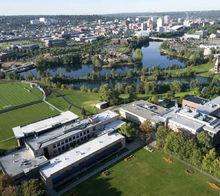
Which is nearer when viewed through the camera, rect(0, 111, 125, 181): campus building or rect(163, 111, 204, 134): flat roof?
rect(0, 111, 125, 181): campus building

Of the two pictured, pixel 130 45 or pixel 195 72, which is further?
pixel 130 45

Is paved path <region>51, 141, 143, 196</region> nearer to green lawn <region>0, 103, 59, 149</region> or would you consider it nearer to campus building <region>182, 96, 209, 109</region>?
campus building <region>182, 96, 209, 109</region>

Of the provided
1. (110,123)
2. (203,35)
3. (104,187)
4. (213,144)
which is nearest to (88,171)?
(104,187)

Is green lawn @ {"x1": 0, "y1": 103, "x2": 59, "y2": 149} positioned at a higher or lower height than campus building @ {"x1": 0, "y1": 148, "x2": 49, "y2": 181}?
lower

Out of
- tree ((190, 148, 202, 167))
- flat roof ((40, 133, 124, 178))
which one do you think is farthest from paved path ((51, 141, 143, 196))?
tree ((190, 148, 202, 167))

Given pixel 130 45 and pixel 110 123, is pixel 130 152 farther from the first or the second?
pixel 130 45

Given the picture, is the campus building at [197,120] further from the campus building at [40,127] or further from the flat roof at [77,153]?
the campus building at [40,127]
